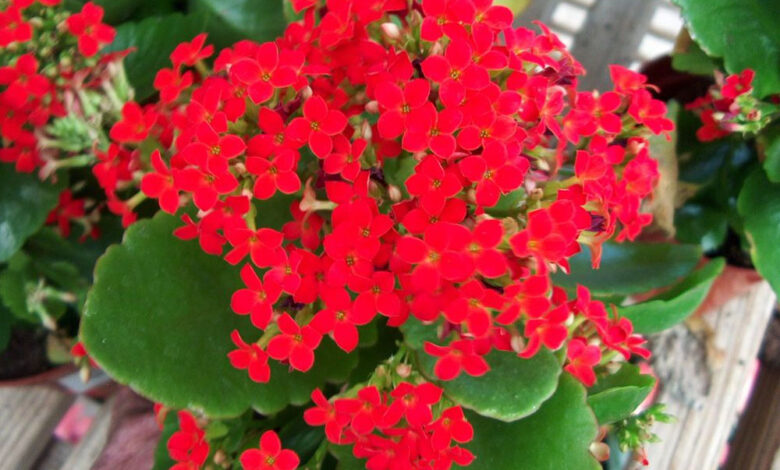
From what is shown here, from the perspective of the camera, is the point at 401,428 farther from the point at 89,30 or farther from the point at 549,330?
the point at 89,30

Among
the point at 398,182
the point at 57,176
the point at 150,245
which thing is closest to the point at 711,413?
the point at 398,182

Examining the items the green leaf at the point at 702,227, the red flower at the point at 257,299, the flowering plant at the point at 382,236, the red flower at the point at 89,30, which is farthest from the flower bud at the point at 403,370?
→ the green leaf at the point at 702,227

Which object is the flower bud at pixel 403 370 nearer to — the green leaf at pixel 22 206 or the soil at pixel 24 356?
the green leaf at pixel 22 206

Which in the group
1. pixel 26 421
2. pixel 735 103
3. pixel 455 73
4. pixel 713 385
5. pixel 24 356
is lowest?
pixel 26 421

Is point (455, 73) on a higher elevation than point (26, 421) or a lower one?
higher

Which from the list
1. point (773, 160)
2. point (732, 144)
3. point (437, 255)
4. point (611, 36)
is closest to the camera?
point (437, 255)

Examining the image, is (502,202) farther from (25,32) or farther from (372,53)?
(25,32)

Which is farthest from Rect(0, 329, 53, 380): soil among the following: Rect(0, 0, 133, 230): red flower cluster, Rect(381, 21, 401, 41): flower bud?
Rect(381, 21, 401, 41): flower bud

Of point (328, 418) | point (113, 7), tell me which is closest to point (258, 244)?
point (328, 418)
